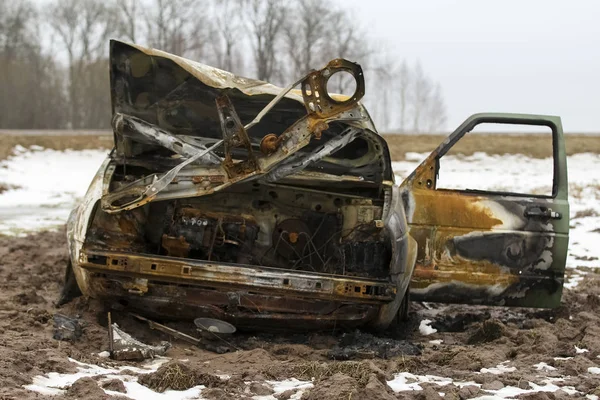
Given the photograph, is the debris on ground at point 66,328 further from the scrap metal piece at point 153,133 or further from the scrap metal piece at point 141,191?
the scrap metal piece at point 153,133

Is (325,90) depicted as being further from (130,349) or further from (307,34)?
(307,34)

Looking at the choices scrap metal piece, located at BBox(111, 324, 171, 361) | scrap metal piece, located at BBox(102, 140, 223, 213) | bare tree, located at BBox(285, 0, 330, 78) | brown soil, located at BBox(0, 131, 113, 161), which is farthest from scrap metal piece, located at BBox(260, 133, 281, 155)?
bare tree, located at BBox(285, 0, 330, 78)

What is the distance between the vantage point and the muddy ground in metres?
3.55

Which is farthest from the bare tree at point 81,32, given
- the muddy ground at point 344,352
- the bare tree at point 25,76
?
the muddy ground at point 344,352

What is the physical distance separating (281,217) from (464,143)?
80.7 ft

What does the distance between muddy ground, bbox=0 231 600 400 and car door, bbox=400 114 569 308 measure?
0.92 ft

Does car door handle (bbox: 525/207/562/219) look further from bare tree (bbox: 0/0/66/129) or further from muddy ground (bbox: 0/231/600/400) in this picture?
bare tree (bbox: 0/0/66/129)

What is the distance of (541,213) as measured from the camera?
5.73m

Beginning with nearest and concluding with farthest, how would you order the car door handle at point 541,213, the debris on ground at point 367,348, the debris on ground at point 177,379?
the debris on ground at point 177,379
the debris on ground at point 367,348
the car door handle at point 541,213

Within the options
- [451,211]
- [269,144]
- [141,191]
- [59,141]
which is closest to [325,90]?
[269,144]

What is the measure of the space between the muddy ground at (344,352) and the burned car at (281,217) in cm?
22

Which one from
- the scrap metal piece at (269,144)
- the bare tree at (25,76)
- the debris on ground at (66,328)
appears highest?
the bare tree at (25,76)

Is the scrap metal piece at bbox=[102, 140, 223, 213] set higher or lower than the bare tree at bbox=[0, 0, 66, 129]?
lower

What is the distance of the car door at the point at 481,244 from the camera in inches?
224
